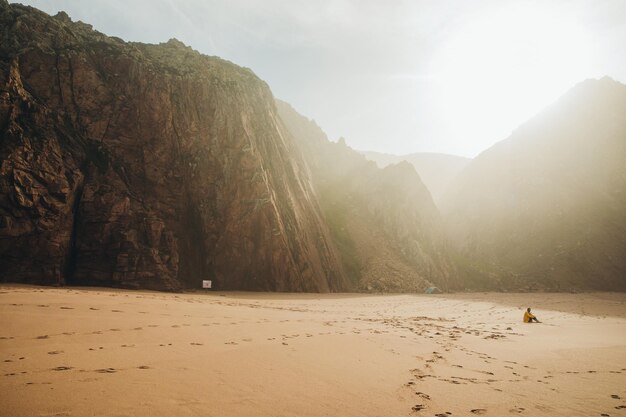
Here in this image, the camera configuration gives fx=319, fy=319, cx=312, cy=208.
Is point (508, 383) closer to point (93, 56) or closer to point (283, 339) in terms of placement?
point (283, 339)

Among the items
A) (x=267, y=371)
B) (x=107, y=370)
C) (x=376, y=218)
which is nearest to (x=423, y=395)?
(x=267, y=371)

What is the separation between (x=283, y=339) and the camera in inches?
363

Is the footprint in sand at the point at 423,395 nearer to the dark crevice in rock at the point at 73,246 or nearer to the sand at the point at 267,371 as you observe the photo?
the sand at the point at 267,371

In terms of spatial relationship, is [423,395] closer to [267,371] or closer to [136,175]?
[267,371]

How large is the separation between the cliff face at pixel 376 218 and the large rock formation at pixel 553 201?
369 inches

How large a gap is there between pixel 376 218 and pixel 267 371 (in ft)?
172

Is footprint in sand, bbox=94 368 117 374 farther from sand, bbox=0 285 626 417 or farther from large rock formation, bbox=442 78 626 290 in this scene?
large rock formation, bbox=442 78 626 290

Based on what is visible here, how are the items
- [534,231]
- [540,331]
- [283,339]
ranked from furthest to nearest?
[534,231] < [540,331] < [283,339]

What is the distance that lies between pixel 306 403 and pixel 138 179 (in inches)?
1306

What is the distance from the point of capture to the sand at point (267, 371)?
4289 mm

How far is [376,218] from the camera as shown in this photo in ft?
186

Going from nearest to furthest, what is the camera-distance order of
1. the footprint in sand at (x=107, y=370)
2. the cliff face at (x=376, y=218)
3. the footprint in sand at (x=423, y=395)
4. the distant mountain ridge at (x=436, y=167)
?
the footprint in sand at (x=107, y=370)
the footprint in sand at (x=423, y=395)
the cliff face at (x=376, y=218)
the distant mountain ridge at (x=436, y=167)

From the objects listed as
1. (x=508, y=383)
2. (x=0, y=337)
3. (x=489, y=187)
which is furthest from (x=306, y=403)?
(x=489, y=187)

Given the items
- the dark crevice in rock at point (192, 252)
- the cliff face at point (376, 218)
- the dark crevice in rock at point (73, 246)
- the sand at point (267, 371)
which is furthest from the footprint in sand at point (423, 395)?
the cliff face at point (376, 218)
